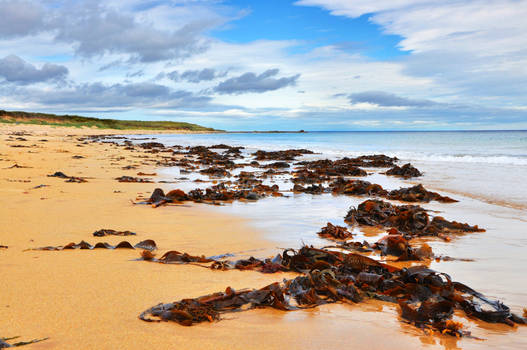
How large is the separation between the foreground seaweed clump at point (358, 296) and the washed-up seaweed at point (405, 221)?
6.26ft

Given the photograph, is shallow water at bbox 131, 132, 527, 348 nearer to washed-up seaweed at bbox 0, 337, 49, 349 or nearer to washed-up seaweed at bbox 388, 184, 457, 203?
washed-up seaweed at bbox 388, 184, 457, 203

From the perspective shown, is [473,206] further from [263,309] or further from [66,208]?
[66,208]

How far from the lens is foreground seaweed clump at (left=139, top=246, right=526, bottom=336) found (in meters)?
2.21

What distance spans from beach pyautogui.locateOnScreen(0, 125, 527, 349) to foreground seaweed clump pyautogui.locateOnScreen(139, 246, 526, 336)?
65 millimetres

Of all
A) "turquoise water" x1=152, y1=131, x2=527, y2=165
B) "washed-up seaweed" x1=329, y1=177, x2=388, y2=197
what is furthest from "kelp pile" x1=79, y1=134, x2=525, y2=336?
"turquoise water" x1=152, y1=131, x2=527, y2=165

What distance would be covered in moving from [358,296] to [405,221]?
2.54m

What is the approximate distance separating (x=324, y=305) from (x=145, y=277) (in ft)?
4.39

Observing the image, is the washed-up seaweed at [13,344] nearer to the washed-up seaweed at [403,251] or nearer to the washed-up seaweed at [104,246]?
the washed-up seaweed at [104,246]

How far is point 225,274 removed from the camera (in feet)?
9.87

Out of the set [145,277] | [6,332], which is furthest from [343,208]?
[6,332]

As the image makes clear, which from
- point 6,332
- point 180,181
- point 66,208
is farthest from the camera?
point 180,181

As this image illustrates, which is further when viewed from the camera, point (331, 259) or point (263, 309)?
point (331, 259)

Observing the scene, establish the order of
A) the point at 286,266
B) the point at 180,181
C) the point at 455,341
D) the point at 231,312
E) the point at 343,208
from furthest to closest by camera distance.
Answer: the point at 180,181 < the point at 343,208 < the point at 286,266 < the point at 231,312 < the point at 455,341

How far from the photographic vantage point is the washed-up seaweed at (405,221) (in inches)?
182
